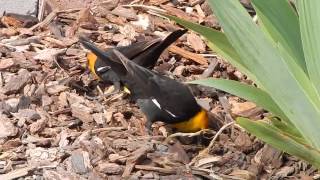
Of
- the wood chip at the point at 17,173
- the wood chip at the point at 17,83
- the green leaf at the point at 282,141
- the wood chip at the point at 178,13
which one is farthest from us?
the wood chip at the point at 178,13

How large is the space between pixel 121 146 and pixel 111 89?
89cm

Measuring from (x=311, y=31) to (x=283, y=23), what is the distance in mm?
380

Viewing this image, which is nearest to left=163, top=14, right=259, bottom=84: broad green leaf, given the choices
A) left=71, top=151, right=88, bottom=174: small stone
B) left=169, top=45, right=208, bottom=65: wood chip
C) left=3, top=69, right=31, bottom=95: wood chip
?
left=71, top=151, right=88, bottom=174: small stone

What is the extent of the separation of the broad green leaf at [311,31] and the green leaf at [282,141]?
40 centimetres

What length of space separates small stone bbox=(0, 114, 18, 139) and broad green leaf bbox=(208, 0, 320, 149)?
2251mm

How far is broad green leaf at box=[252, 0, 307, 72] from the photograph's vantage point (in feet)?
9.71

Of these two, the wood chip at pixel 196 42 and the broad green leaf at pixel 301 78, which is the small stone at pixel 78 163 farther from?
the broad green leaf at pixel 301 78

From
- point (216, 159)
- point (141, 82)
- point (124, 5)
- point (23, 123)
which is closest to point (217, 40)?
point (216, 159)

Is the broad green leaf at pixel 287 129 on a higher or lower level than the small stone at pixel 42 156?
higher

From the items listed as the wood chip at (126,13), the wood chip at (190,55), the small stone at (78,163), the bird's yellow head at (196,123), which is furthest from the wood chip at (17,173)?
the wood chip at (126,13)

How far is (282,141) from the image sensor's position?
317cm

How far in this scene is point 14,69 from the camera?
5293mm

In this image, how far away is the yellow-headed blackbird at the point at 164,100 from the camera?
472cm

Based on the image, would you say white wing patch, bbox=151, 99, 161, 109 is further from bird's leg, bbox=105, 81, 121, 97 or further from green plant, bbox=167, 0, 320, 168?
green plant, bbox=167, 0, 320, 168
